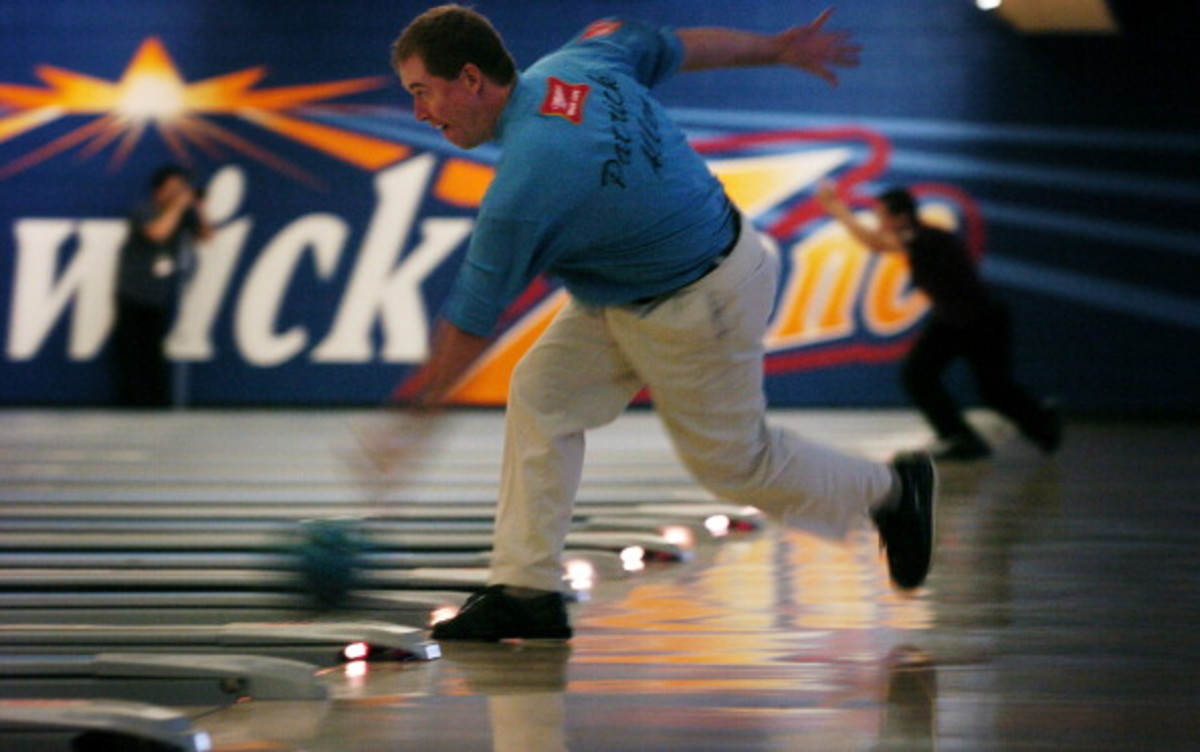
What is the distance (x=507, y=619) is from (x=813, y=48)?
55.7 inches

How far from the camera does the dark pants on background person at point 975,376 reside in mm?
8500

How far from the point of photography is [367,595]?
4289 millimetres

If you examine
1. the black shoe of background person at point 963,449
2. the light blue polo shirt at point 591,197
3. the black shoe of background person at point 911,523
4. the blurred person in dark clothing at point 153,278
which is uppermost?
the blurred person in dark clothing at point 153,278

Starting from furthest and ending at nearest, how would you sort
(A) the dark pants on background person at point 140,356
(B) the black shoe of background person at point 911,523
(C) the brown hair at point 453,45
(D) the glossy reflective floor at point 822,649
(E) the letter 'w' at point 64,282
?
(E) the letter 'w' at point 64,282 < (A) the dark pants on background person at point 140,356 < (B) the black shoe of background person at point 911,523 < (C) the brown hair at point 453,45 < (D) the glossy reflective floor at point 822,649

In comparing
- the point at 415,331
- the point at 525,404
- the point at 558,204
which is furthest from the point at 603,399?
the point at 415,331

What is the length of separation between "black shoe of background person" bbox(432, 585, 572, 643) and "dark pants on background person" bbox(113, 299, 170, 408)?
8643 mm

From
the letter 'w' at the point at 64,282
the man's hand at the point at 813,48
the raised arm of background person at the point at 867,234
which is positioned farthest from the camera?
the letter 'w' at the point at 64,282

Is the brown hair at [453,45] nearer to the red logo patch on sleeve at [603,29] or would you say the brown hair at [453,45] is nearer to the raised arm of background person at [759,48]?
the red logo patch on sleeve at [603,29]

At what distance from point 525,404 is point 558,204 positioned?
1.68ft

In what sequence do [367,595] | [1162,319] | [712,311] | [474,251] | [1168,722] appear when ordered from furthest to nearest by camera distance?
[1162,319] → [367,595] → [712,311] → [474,251] → [1168,722]

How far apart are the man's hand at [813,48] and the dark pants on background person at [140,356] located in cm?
843

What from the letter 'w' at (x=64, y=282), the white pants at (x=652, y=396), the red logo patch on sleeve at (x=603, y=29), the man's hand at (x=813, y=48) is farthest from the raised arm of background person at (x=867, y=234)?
the letter 'w' at (x=64, y=282)

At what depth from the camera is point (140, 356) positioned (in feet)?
39.9

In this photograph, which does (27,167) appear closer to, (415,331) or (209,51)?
(209,51)
